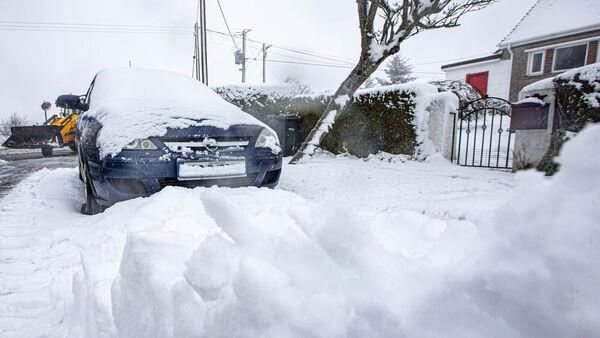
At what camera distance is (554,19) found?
54.4ft

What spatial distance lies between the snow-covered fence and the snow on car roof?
154 inches

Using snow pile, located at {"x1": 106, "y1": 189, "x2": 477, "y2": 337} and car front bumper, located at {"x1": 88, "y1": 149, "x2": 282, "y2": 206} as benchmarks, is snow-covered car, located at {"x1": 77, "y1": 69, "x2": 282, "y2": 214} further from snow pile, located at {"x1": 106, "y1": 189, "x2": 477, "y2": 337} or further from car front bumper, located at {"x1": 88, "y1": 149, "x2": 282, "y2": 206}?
snow pile, located at {"x1": 106, "y1": 189, "x2": 477, "y2": 337}

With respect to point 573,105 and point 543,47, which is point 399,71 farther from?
point 573,105

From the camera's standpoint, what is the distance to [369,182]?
16.3 feet

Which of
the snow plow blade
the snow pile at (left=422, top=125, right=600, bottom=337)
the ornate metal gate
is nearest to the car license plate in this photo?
the snow pile at (left=422, top=125, right=600, bottom=337)

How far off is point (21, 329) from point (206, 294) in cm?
124

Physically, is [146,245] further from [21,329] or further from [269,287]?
[21,329]

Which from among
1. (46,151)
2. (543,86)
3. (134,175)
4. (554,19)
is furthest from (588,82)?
(554,19)

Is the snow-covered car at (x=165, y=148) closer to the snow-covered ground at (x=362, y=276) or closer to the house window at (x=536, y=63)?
the snow-covered ground at (x=362, y=276)

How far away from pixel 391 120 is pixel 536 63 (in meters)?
14.2

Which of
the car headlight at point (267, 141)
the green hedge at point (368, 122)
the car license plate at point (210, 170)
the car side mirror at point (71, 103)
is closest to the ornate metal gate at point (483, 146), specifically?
the green hedge at point (368, 122)

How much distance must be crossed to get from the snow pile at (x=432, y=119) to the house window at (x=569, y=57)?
13.3 m

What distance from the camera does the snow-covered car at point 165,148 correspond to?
2.77 metres

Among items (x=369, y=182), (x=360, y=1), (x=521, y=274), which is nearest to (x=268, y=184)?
(x=369, y=182)
